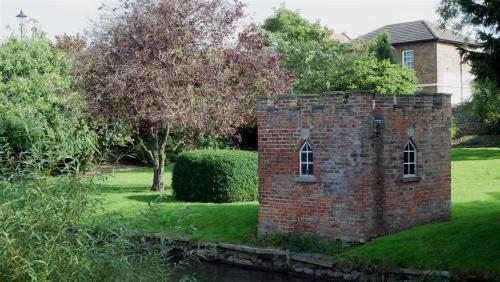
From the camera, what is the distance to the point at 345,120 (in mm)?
15234

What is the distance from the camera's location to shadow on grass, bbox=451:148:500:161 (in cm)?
3038

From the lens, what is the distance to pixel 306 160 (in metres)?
15.9

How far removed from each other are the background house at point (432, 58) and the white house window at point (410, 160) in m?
29.4

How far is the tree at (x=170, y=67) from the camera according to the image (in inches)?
880

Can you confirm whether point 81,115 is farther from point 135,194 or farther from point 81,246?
point 81,246

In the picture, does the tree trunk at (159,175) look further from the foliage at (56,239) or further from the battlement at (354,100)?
the foliage at (56,239)

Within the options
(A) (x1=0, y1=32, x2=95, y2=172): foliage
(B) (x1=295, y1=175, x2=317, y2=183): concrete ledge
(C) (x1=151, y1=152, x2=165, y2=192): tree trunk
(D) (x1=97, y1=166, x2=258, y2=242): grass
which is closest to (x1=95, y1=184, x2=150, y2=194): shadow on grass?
(D) (x1=97, y1=166, x2=258, y2=242): grass

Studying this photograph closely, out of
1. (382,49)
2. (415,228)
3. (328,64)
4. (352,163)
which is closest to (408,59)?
(382,49)

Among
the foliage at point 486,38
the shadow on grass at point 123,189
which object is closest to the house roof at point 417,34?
the shadow on grass at point 123,189

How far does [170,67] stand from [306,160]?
341 inches

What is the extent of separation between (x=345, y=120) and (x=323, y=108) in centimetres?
62

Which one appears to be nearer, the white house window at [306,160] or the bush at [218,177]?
the white house window at [306,160]

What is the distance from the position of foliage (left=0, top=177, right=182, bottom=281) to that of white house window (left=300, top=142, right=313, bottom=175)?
288 inches

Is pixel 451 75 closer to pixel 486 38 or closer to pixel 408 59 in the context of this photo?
pixel 408 59
